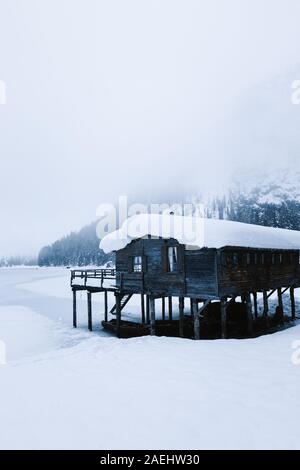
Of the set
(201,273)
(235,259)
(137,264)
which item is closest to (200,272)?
(201,273)

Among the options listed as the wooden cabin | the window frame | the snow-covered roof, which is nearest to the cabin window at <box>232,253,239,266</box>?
the wooden cabin

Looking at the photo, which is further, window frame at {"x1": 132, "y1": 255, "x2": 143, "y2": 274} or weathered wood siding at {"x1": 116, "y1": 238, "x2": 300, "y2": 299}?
window frame at {"x1": 132, "y1": 255, "x2": 143, "y2": 274}

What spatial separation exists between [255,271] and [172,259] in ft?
17.4

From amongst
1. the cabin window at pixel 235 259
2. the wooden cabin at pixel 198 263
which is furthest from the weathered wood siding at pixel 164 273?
the cabin window at pixel 235 259

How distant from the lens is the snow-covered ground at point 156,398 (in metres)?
5.74

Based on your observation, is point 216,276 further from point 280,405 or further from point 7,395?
point 7,395

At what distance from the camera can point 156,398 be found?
291 inches

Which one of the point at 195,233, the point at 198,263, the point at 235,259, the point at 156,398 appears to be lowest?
the point at 156,398

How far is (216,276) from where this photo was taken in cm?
1656

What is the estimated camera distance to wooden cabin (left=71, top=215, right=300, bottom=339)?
16859 millimetres

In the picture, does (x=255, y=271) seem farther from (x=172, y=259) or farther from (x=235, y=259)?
(x=172, y=259)

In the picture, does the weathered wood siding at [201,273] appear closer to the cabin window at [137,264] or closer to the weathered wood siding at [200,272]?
the weathered wood siding at [200,272]

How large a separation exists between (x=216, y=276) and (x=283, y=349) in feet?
17.8

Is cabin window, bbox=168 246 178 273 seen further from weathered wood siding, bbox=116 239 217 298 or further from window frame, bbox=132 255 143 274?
window frame, bbox=132 255 143 274
